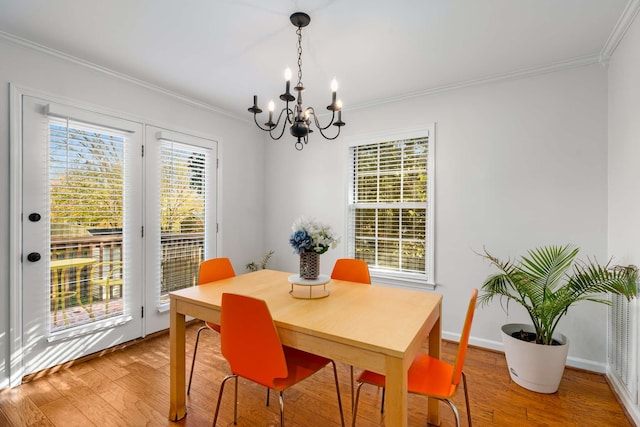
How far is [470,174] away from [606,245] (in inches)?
45.9

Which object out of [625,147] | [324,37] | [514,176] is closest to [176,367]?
[324,37]

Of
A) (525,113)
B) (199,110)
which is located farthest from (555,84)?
(199,110)

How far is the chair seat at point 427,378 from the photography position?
1427mm

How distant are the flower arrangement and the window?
166 cm

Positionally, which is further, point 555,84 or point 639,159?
point 555,84

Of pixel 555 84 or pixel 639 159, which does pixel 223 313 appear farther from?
pixel 555 84

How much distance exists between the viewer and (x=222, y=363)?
8.75 ft

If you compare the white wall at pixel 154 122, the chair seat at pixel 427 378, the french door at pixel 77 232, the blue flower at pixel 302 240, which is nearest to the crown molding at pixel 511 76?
the white wall at pixel 154 122

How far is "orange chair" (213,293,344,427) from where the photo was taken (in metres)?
1.43

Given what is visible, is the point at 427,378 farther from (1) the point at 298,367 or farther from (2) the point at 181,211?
(2) the point at 181,211

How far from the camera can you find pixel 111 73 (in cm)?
276

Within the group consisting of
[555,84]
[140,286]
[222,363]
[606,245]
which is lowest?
[222,363]

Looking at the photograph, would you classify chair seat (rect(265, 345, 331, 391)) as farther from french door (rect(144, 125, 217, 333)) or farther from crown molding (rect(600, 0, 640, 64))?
crown molding (rect(600, 0, 640, 64))

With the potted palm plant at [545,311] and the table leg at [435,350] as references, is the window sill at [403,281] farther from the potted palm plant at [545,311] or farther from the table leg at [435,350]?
the table leg at [435,350]
